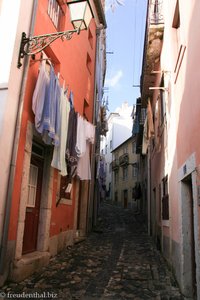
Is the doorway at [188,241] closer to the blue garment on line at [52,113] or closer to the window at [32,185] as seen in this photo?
Result: the blue garment on line at [52,113]

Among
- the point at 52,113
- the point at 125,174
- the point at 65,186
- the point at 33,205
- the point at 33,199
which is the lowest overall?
the point at 33,205

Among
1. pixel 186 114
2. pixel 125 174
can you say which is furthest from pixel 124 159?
pixel 186 114

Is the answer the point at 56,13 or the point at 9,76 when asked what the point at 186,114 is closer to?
the point at 9,76

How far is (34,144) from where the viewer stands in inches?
273

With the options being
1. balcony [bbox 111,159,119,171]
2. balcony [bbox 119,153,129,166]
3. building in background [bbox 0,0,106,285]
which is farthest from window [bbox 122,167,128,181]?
building in background [bbox 0,0,106,285]

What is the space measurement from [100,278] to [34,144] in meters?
3.61

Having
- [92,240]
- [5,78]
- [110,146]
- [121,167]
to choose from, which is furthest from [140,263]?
[110,146]

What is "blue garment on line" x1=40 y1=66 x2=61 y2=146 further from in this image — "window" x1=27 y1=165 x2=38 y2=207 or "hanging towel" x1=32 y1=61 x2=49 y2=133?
"window" x1=27 y1=165 x2=38 y2=207

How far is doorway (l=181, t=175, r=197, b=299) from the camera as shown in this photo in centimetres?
488

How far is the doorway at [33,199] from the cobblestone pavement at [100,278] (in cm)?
76

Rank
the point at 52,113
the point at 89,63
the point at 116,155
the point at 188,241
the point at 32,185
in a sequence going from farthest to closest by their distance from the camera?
the point at 116,155 < the point at 89,63 < the point at 32,185 < the point at 52,113 < the point at 188,241

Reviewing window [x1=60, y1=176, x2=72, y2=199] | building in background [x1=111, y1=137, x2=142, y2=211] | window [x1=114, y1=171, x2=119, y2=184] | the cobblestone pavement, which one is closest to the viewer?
the cobblestone pavement

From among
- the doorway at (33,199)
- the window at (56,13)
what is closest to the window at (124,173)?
the window at (56,13)

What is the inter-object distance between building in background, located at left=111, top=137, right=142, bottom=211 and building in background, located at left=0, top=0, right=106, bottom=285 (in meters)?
22.8
